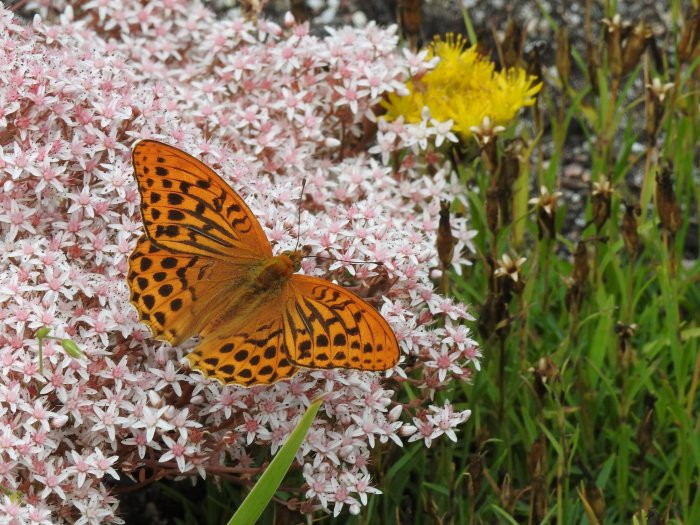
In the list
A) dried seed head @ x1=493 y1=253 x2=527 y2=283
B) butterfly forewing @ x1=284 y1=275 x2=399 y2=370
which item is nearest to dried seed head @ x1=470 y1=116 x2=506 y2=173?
dried seed head @ x1=493 y1=253 x2=527 y2=283

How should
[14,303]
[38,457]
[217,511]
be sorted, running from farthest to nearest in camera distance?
[217,511] → [14,303] → [38,457]

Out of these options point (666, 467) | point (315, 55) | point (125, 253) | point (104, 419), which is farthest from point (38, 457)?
point (666, 467)

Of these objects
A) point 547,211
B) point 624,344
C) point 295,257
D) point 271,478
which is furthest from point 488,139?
point 271,478

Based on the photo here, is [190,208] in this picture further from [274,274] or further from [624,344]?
[624,344]

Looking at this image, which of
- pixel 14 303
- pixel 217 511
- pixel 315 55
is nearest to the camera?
pixel 14 303

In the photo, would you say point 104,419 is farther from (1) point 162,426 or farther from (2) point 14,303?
(2) point 14,303

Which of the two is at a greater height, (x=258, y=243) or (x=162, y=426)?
(x=258, y=243)

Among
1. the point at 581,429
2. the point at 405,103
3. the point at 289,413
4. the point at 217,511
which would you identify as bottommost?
the point at 217,511
